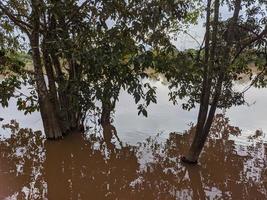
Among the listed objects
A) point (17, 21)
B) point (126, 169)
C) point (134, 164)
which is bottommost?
point (126, 169)

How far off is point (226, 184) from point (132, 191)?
159 cm

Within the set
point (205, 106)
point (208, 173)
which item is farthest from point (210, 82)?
point (208, 173)

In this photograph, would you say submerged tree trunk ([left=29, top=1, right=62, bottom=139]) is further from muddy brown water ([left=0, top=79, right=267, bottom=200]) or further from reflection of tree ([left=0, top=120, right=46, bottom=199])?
reflection of tree ([left=0, top=120, right=46, bottom=199])

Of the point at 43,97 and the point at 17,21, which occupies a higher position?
the point at 17,21

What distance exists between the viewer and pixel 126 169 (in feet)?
22.5

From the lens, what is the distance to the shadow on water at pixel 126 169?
227 inches

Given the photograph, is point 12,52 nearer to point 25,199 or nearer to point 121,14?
point 121,14

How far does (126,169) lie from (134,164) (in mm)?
354

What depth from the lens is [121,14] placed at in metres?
5.81

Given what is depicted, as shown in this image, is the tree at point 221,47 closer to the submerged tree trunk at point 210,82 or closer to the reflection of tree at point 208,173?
the submerged tree trunk at point 210,82

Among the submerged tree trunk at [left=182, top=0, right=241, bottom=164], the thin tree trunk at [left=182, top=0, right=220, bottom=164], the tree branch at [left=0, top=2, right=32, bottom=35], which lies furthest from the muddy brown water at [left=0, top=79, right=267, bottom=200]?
the tree branch at [left=0, top=2, right=32, bottom=35]

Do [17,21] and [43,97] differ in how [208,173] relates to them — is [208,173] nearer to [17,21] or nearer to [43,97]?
[43,97]

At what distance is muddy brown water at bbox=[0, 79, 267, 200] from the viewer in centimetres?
580

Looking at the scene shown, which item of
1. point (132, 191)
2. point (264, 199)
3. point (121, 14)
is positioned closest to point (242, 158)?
point (264, 199)
